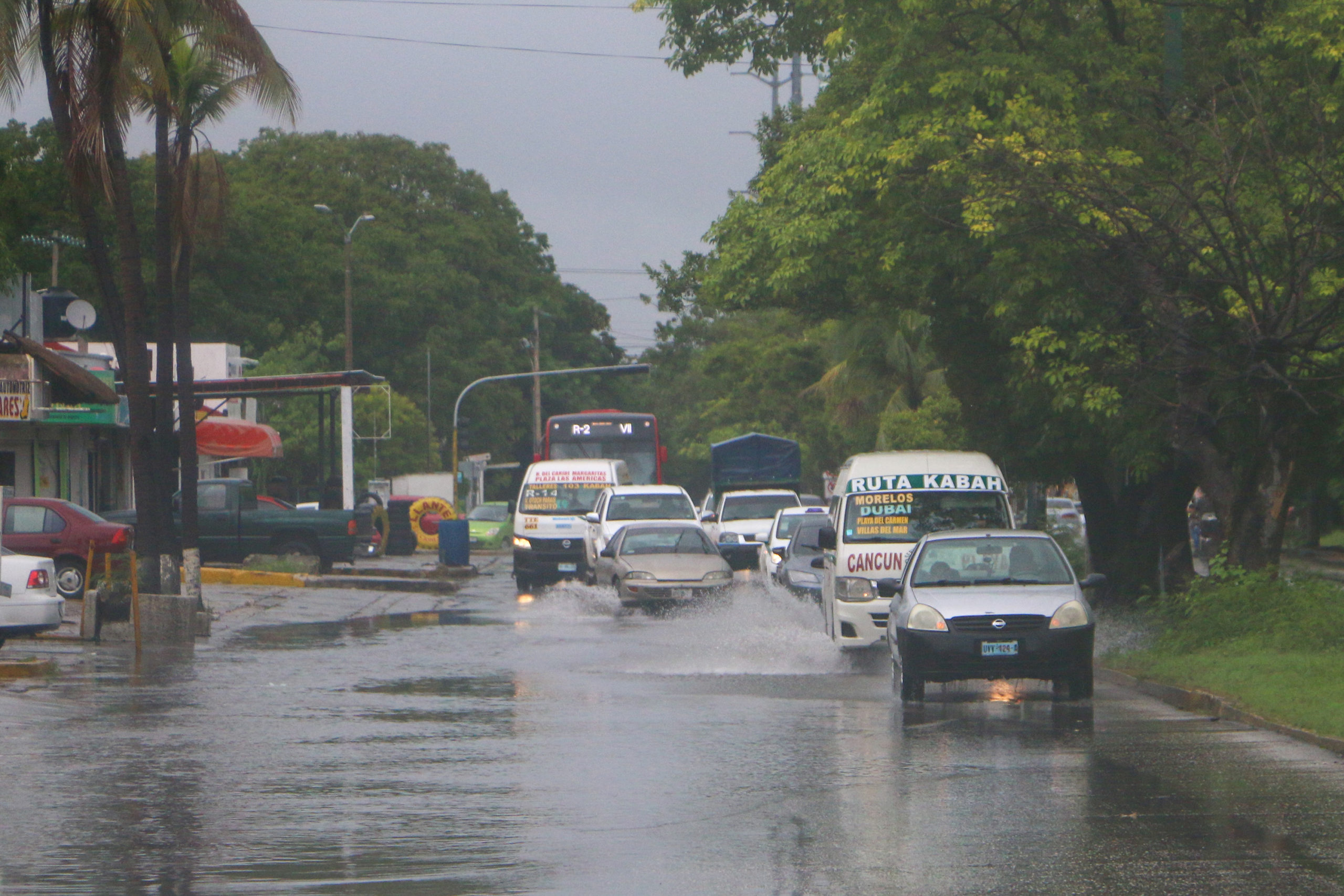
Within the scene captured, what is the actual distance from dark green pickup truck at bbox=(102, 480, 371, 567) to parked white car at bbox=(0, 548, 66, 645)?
14893 mm

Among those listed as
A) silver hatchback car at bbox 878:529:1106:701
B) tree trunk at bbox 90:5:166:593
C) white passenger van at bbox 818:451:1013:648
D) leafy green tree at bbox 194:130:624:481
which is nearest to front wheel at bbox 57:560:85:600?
tree trunk at bbox 90:5:166:593

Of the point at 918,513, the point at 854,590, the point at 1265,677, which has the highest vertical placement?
the point at 918,513

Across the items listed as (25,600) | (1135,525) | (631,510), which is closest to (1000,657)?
(25,600)

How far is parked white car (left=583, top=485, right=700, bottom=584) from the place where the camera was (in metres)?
28.7

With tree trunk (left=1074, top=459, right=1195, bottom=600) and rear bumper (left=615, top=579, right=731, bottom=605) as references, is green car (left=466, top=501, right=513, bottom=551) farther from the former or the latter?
tree trunk (left=1074, top=459, right=1195, bottom=600)

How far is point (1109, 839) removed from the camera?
25.9 feet

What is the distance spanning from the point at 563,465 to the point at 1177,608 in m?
16.5

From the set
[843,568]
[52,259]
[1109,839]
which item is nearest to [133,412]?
[843,568]

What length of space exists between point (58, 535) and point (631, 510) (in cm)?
942

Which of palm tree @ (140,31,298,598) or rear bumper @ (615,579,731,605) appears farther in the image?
rear bumper @ (615,579,731,605)

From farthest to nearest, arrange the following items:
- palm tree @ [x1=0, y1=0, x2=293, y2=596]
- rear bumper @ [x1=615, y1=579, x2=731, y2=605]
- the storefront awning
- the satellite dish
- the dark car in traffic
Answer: the satellite dish
the storefront awning
rear bumper @ [x1=615, y1=579, x2=731, y2=605]
the dark car in traffic
palm tree @ [x1=0, y1=0, x2=293, y2=596]

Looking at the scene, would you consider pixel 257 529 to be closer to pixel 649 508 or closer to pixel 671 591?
pixel 649 508

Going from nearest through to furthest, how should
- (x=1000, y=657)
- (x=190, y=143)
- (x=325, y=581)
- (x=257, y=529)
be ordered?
(x=1000, y=657)
(x=190, y=143)
(x=325, y=581)
(x=257, y=529)

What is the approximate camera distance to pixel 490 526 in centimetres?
5175
